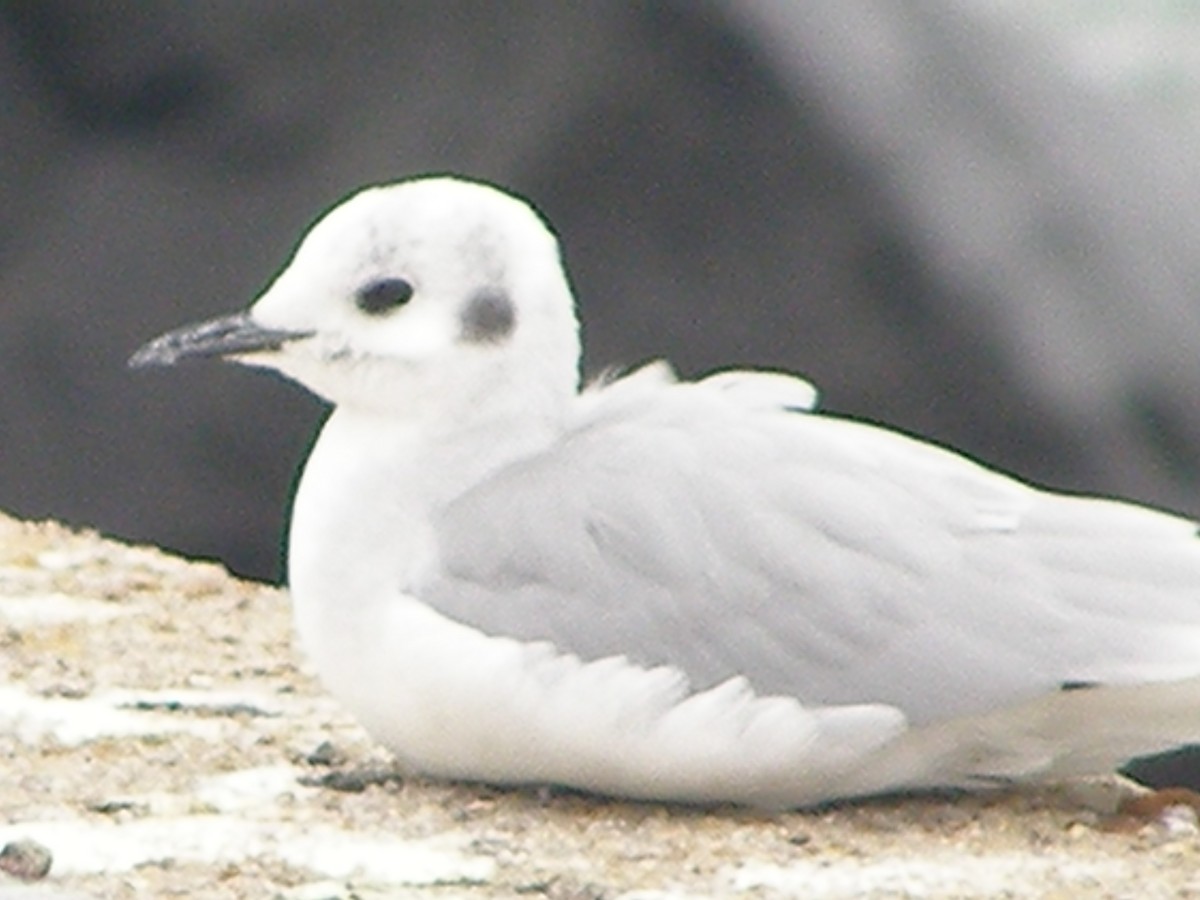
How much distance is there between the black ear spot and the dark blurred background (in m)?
1.95

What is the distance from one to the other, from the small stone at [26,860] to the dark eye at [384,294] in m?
0.75

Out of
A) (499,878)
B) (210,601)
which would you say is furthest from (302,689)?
(499,878)

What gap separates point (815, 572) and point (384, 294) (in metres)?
0.59

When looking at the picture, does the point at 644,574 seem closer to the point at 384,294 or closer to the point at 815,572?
the point at 815,572

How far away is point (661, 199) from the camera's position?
19.1 ft

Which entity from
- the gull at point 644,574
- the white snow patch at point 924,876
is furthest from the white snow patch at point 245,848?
the white snow patch at point 924,876

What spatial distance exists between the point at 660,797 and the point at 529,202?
2.30 m

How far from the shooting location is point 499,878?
342 cm

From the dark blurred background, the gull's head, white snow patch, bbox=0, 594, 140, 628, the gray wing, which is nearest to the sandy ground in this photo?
the gray wing

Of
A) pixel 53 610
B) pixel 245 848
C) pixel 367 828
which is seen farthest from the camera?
pixel 53 610

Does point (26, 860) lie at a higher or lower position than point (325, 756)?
lower

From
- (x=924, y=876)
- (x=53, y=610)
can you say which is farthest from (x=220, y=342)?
(x=53, y=610)

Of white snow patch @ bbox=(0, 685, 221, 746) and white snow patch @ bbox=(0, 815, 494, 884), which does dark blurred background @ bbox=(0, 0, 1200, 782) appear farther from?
white snow patch @ bbox=(0, 815, 494, 884)

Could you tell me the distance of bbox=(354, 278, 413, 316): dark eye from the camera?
12.3 ft
